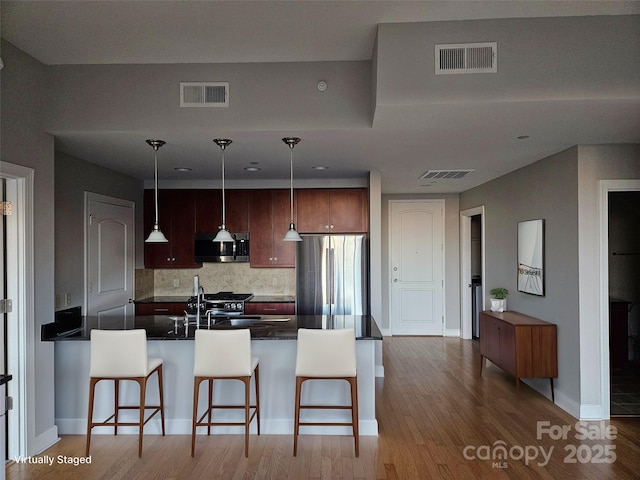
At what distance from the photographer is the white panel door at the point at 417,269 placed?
296 inches

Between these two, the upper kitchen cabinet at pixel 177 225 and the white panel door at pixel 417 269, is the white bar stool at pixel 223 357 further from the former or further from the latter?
the white panel door at pixel 417 269

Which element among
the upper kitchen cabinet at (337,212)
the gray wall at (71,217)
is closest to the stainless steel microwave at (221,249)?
the upper kitchen cabinet at (337,212)

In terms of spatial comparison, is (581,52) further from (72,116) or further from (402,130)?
(72,116)

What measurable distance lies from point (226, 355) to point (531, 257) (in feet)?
11.0

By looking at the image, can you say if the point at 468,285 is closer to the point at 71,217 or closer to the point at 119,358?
the point at 119,358

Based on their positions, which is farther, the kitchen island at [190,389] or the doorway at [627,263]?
the doorway at [627,263]

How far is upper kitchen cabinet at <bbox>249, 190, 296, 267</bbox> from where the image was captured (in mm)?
5938

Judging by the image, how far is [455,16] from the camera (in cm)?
269

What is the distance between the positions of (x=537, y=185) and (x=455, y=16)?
2.53 m

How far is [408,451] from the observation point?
10.7ft

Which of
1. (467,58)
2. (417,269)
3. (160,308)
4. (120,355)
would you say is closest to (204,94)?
(467,58)

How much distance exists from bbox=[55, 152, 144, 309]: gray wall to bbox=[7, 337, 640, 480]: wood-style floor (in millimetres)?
1474

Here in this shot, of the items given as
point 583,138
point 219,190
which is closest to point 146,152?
point 219,190

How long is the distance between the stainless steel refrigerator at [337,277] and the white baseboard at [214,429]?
1927mm
